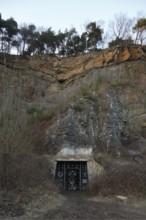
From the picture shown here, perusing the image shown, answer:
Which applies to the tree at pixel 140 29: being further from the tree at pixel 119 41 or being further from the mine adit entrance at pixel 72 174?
the mine adit entrance at pixel 72 174

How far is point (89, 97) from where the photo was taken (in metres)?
18.4

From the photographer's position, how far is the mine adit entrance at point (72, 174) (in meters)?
15.7

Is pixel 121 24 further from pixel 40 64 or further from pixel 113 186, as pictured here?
pixel 113 186

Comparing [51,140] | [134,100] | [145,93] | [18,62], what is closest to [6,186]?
[51,140]

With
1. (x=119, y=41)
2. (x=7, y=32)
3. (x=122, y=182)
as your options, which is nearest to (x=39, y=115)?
(x=122, y=182)

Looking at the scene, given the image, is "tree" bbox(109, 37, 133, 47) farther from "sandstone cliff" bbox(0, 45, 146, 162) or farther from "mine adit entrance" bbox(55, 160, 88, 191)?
"mine adit entrance" bbox(55, 160, 88, 191)

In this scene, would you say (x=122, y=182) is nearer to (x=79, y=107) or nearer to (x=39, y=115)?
(x=79, y=107)

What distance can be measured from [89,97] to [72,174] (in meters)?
5.06

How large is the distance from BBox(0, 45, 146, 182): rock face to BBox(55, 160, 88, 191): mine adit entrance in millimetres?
907

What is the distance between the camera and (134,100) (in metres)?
21.6

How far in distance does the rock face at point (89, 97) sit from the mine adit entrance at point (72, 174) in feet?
2.98

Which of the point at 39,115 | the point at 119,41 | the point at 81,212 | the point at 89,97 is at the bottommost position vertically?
the point at 81,212

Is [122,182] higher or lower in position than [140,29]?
lower

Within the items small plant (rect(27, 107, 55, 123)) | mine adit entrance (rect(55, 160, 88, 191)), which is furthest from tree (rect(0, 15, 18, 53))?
mine adit entrance (rect(55, 160, 88, 191))
